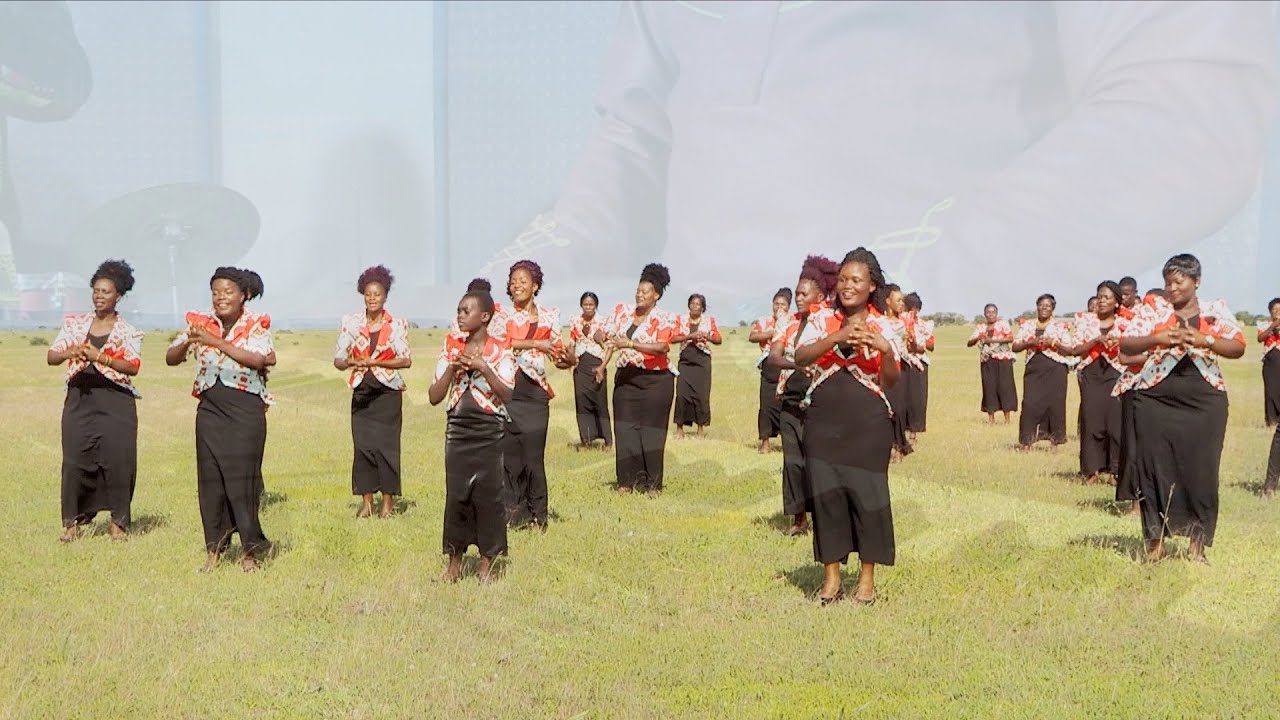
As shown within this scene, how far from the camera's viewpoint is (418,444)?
640 inches

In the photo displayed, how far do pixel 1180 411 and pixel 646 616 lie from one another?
4489 mm

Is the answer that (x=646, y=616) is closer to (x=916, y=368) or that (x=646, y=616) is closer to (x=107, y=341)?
(x=107, y=341)

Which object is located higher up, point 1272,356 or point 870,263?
point 870,263

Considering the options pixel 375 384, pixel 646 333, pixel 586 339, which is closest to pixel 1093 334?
pixel 646 333

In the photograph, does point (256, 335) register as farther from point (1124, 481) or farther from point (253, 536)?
point (1124, 481)

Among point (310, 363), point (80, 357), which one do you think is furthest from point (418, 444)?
point (310, 363)

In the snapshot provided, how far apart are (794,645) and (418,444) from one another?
1084cm

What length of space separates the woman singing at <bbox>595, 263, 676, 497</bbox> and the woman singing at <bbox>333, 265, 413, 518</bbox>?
7.92 feet

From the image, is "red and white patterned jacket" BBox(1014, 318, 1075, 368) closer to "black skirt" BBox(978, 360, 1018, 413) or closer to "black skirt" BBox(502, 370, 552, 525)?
"black skirt" BBox(978, 360, 1018, 413)

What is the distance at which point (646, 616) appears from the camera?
695 centimetres

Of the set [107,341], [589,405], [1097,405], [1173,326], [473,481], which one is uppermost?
[1173,326]

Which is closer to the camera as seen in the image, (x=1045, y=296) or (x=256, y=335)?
(x=256, y=335)

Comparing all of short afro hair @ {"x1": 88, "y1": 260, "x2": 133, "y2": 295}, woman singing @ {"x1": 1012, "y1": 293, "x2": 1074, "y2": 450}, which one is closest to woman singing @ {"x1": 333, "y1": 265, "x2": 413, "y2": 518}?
short afro hair @ {"x1": 88, "y1": 260, "x2": 133, "y2": 295}

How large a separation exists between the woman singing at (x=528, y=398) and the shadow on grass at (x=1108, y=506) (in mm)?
5643
